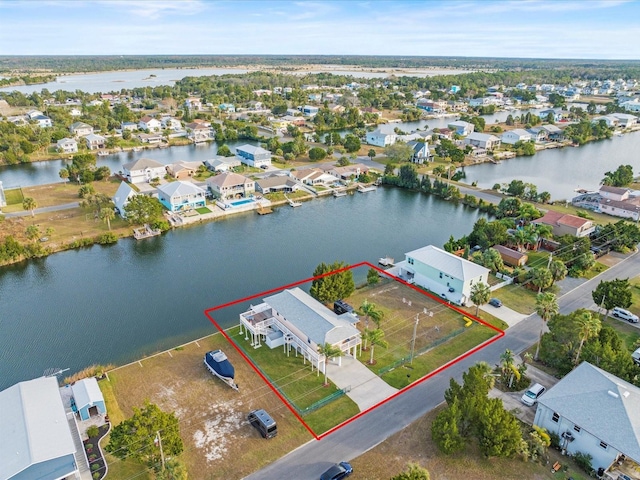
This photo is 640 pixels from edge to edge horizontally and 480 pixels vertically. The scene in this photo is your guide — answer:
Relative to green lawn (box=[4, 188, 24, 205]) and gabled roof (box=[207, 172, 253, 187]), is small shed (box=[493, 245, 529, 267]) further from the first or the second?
green lawn (box=[4, 188, 24, 205])

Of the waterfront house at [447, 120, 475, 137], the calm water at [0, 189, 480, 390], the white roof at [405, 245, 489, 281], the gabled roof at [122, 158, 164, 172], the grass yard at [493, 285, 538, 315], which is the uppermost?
the waterfront house at [447, 120, 475, 137]

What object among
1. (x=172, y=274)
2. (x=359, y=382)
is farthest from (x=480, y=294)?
(x=172, y=274)

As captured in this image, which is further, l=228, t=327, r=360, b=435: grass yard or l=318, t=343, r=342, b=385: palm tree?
l=318, t=343, r=342, b=385: palm tree

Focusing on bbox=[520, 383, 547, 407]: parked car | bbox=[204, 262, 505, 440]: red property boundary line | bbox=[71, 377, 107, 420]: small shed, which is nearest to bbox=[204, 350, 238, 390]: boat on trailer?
bbox=[204, 262, 505, 440]: red property boundary line

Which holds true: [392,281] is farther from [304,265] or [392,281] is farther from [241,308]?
[241,308]

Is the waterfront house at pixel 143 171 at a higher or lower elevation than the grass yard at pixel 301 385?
higher

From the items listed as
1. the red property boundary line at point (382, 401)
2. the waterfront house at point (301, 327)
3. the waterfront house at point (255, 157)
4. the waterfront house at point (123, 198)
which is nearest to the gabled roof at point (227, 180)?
the waterfront house at point (123, 198)

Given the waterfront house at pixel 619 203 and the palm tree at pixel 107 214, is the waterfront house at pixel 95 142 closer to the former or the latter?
the palm tree at pixel 107 214

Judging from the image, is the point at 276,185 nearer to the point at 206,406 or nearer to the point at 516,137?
the point at 206,406
